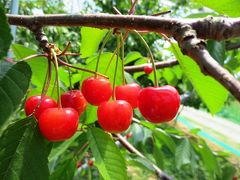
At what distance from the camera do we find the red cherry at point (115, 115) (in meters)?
1.03

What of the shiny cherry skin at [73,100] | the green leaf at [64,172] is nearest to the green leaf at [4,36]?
the shiny cherry skin at [73,100]

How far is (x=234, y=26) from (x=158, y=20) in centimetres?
19

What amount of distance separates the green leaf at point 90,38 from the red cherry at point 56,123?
1.40ft

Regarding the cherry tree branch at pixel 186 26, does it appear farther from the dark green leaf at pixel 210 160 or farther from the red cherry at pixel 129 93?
the dark green leaf at pixel 210 160

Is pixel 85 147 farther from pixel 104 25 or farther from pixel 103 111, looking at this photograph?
pixel 104 25

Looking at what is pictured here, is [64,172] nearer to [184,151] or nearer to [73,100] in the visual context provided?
[73,100]

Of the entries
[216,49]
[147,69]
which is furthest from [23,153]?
[147,69]

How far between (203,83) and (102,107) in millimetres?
392

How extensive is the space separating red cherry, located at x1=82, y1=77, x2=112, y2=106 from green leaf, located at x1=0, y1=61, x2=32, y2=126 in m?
0.22

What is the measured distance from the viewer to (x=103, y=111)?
1054 mm

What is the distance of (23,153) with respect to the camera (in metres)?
0.95

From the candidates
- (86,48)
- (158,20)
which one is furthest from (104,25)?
(86,48)

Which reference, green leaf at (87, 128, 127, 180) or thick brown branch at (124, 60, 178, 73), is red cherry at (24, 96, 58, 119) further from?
thick brown branch at (124, 60, 178, 73)

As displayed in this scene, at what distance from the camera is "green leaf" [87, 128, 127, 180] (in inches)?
46.3
